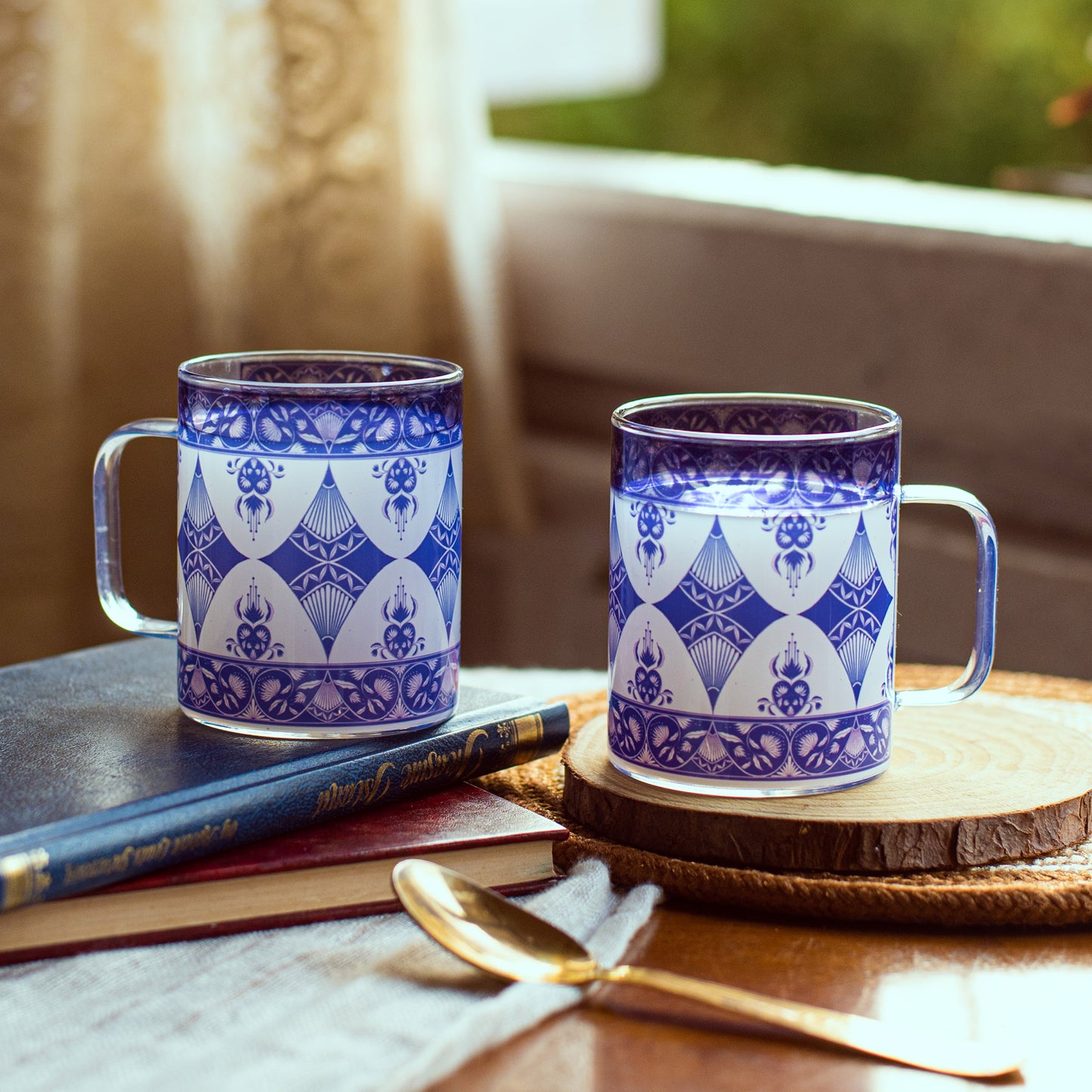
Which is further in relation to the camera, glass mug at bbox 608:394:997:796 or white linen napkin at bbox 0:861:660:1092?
glass mug at bbox 608:394:997:796

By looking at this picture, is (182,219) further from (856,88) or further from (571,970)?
(856,88)

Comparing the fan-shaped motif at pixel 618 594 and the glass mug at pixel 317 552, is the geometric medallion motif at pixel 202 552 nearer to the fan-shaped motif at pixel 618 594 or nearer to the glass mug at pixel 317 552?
the glass mug at pixel 317 552

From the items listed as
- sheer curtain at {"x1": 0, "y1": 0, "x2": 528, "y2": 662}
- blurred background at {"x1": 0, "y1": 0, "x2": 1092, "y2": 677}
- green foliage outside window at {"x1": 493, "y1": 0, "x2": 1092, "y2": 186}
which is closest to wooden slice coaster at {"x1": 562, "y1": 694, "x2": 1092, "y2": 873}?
blurred background at {"x1": 0, "y1": 0, "x2": 1092, "y2": 677}

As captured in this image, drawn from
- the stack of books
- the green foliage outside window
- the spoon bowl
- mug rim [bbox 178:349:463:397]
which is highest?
the green foliage outside window

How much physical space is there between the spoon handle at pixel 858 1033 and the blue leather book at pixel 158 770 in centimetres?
15

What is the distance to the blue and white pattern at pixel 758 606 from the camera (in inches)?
22.9

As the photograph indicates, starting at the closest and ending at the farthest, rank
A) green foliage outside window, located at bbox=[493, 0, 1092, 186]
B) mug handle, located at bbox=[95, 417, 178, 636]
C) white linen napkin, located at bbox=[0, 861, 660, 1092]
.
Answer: white linen napkin, located at bbox=[0, 861, 660, 1092] < mug handle, located at bbox=[95, 417, 178, 636] < green foliage outside window, located at bbox=[493, 0, 1092, 186]

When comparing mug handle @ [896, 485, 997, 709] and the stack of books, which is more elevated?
mug handle @ [896, 485, 997, 709]

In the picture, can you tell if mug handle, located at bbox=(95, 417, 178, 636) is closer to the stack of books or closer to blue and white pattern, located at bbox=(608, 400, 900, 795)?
the stack of books

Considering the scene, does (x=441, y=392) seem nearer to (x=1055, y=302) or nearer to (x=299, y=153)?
(x=1055, y=302)

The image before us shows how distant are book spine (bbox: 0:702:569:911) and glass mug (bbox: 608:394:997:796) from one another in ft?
0.19

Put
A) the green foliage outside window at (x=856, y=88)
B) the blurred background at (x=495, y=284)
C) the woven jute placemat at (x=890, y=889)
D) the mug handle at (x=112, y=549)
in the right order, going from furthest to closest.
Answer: the green foliage outside window at (x=856, y=88) < the blurred background at (x=495, y=284) < the mug handle at (x=112, y=549) < the woven jute placemat at (x=890, y=889)

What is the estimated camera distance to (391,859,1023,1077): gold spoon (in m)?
0.47

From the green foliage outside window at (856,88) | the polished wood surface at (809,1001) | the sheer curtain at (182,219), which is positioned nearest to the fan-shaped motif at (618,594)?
the polished wood surface at (809,1001)
